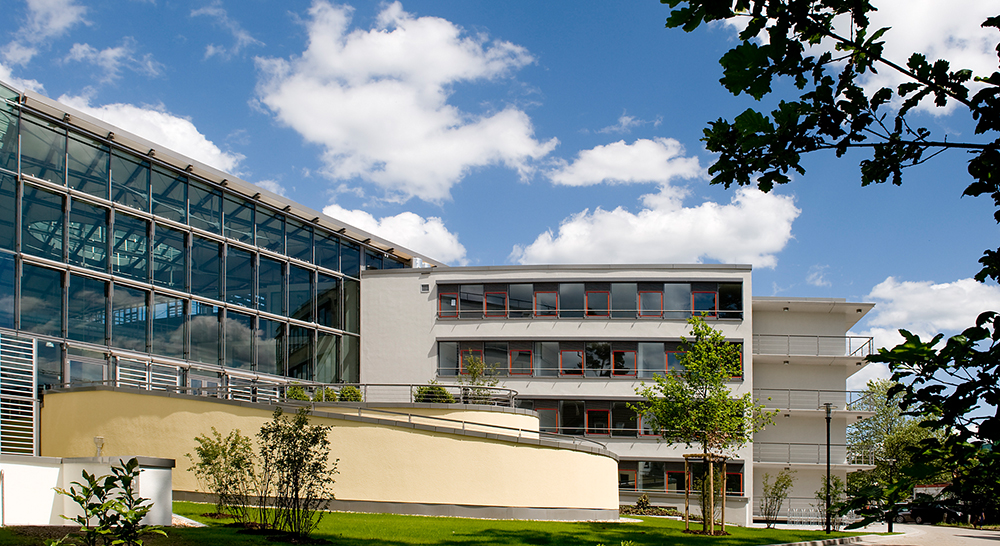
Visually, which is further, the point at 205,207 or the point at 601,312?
the point at 601,312

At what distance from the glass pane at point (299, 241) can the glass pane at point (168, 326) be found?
7.86m

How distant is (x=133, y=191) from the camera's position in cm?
2978

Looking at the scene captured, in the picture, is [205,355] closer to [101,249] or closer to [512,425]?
[101,249]

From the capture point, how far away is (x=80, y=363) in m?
26.3

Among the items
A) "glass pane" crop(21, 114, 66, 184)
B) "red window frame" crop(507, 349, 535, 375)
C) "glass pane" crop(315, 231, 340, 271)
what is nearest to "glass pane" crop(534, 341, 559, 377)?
"red window frame" crop(507, 349, 535, 375)

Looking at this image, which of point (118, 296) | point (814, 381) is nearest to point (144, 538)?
point (118, 296)

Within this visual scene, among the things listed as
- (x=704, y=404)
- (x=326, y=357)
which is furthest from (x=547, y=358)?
(x=704, y=404)

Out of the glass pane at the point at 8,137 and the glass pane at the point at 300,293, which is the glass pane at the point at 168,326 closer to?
the glass pane at the point at 8,137

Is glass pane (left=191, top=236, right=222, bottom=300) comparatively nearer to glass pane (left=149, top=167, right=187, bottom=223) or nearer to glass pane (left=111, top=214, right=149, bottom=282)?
glass pane (left=149, top=167, right=187, bottom=223)

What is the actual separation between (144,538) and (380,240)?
3262cm

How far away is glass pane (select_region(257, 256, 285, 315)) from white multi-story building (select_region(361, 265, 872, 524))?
691 cm

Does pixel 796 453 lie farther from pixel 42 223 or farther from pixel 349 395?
pixel 42 223

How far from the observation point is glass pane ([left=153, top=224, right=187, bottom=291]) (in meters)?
30.3

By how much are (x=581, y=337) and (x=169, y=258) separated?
21466mm
